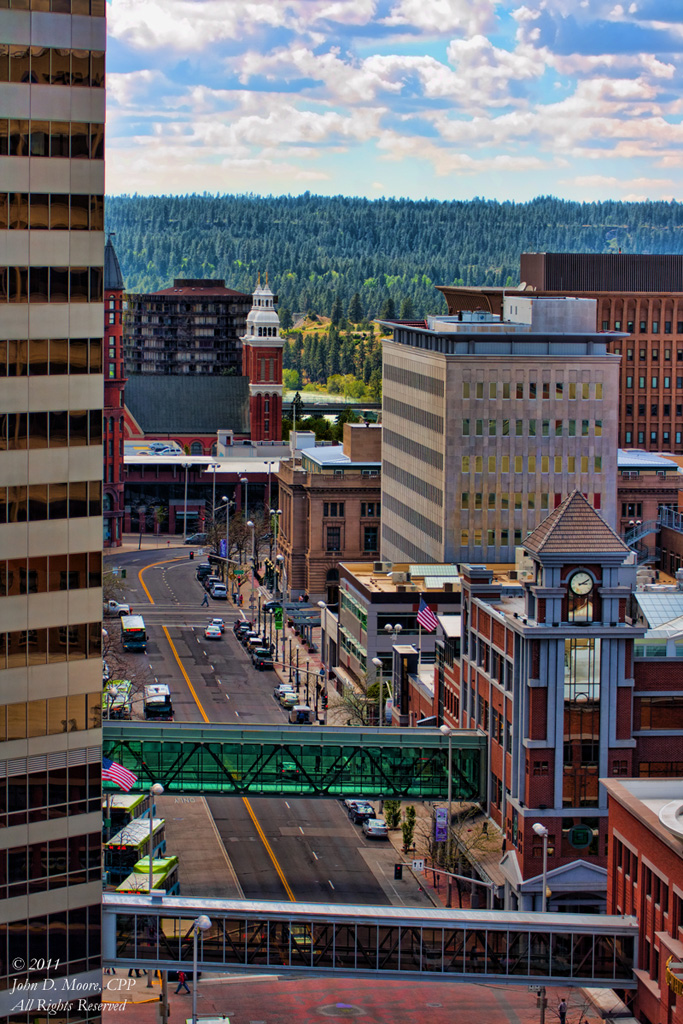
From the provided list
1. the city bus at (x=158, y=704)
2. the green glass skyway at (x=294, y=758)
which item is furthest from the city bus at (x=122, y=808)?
the city bus at (x=158, y=704)

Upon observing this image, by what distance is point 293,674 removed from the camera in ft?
561

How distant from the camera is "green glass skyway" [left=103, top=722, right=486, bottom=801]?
105000 mm

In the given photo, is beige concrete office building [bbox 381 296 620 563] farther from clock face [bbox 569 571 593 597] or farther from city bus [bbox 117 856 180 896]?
city bus [bbox 117 856 180 896]

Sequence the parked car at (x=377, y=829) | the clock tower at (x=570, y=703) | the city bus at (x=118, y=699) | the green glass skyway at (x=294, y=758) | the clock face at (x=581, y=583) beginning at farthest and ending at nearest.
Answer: the city bus at (x=118, y=699)
the parked car at (x=377, y=829)
the green glass skyway at (x=294, y=758)
the clock face at (x=581, y=583)
the clock tower at (x=570, y=703)

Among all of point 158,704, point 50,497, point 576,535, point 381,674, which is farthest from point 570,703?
point 158,704

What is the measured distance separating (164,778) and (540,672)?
22.9 m

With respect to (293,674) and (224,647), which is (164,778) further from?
(224,647)

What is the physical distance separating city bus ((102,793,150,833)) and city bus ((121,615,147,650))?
2672 inches


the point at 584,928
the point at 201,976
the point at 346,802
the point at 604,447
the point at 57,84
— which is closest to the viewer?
the point at 57,84

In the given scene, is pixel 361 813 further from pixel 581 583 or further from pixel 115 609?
pixel 115 609

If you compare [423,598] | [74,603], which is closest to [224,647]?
[423,598]

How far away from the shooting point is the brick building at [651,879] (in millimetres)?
73062

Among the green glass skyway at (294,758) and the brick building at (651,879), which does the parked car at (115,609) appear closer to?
the green glass skyway at (294,758)

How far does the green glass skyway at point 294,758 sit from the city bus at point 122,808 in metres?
1.31
